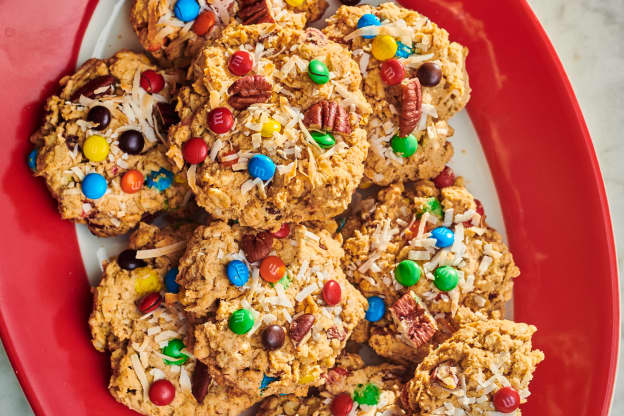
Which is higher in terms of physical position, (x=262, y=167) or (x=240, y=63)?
(x=240, y=63)

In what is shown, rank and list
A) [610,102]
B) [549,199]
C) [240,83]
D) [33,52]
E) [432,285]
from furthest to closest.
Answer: [610,102] → [549,199] → [432,285] → [33,52] → [240,83]

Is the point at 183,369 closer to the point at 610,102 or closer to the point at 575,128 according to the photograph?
the point at 575,128

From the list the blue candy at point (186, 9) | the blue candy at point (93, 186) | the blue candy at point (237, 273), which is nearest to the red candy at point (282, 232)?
the blue candy at point (237, 273)

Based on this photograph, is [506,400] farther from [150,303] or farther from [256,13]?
[256,13]

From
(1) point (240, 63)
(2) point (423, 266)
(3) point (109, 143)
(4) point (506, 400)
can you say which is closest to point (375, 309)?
(2) point (423, 266)

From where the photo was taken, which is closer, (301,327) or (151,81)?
(301,327)

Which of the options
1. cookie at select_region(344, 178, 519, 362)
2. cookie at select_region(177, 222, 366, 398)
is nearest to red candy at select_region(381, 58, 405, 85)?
cookie at select_region(344, 178, 519, 362)

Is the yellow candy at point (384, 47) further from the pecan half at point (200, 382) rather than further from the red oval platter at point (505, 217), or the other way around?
the pecan half at point (200, 382)

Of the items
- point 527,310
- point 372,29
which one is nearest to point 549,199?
point 527,310
